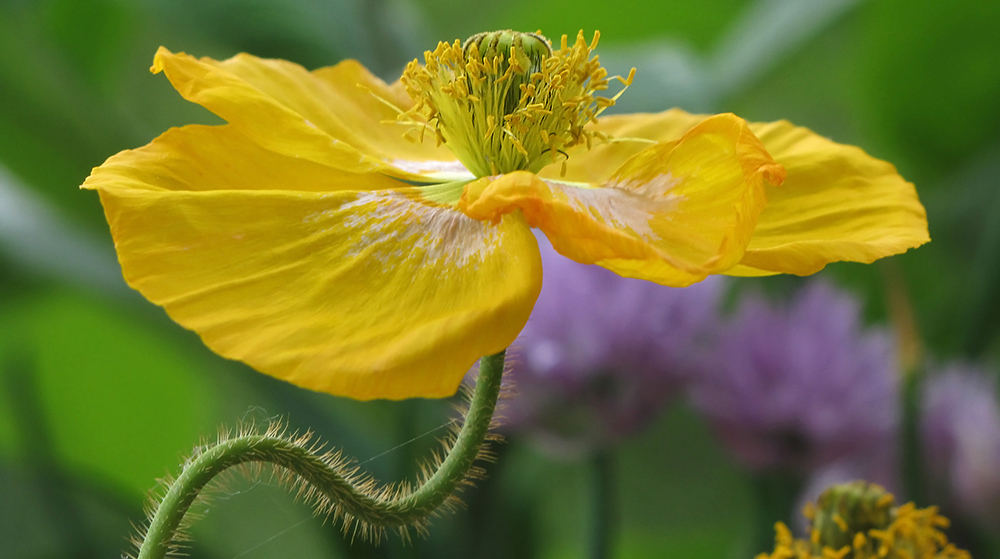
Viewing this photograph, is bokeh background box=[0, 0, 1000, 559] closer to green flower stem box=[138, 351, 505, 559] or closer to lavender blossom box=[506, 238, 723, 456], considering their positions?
lavender blossom box=[506, 238, 723, 456]

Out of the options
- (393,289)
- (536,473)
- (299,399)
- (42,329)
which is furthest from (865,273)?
(42,329)

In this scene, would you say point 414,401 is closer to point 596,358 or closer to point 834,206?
point 596,358

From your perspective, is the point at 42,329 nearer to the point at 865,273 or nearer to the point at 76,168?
the point at 76,168

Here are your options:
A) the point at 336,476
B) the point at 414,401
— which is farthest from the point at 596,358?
the point at 336,476

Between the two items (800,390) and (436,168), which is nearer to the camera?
(436,168)

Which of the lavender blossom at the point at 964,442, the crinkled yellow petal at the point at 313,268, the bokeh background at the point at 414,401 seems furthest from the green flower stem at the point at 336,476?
the lavender blossom at the point at 964,442

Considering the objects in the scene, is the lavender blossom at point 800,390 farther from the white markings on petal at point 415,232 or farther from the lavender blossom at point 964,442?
the white markings on petal at point 415,232
